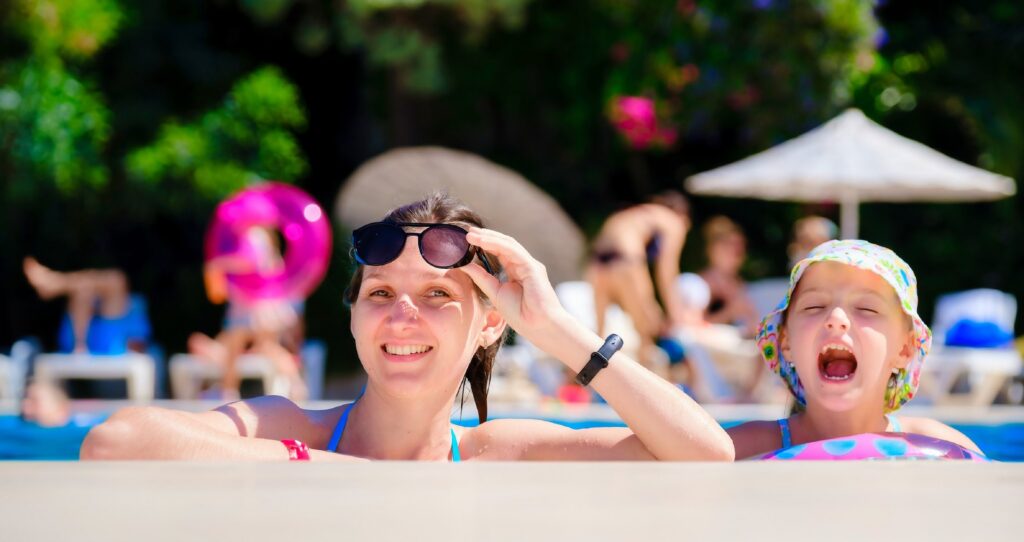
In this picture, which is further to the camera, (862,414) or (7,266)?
(7,266)

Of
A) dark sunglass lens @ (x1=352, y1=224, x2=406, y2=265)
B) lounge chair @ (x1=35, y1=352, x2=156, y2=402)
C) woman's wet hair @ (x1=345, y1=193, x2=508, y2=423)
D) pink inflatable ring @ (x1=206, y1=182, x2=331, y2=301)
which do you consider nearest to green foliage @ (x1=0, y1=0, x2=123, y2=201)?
pink inflatable ring @ (x1=206, y1=182, x2=331, y2=301)

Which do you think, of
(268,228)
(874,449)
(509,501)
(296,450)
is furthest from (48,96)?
(509,501)

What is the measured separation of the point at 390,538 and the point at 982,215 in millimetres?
12233

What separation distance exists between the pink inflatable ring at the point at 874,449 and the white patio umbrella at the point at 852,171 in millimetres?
7320

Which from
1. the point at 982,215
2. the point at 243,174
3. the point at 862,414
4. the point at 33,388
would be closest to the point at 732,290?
the point at 982,215

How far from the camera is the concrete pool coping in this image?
5.19ft

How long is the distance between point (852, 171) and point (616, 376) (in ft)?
25.4

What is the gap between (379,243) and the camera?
2.43 m

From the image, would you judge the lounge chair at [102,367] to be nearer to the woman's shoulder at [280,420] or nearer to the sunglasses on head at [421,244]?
the woman's shoulder at [280,420]

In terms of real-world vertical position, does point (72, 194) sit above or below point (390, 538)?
above

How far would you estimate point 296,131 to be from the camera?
15305 millimetres

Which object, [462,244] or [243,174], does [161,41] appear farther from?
[462,244]

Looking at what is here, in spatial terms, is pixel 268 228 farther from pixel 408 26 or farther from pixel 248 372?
pixel 408 26

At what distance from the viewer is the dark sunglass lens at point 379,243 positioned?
7.94 ft
